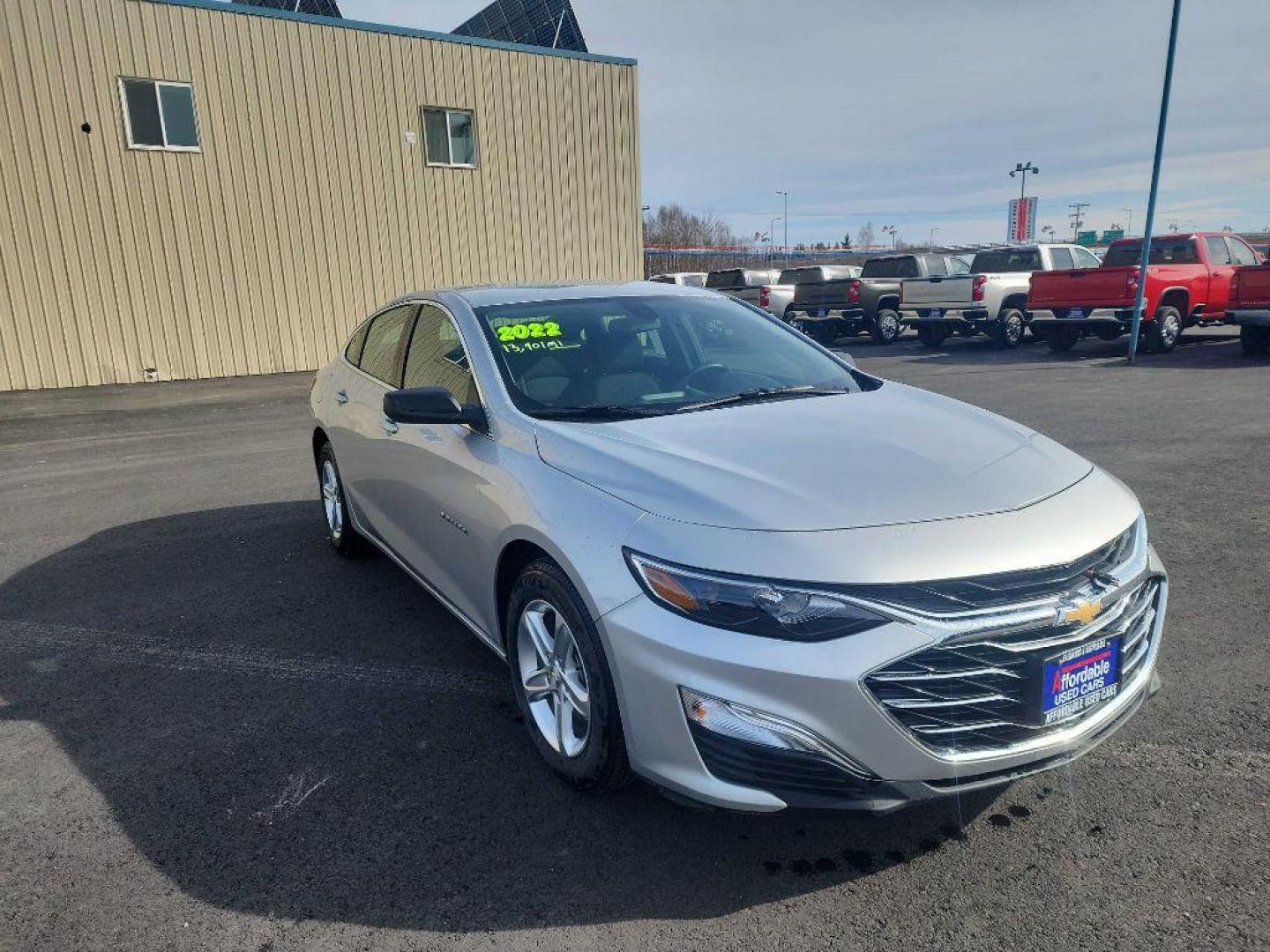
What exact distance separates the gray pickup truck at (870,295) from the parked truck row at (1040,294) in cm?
2

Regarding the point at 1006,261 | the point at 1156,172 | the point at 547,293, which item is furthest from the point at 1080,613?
the point at 1006,261

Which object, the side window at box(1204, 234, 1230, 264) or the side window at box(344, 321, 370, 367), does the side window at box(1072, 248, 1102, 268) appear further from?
the side window at box(344, 321, 370, 367)

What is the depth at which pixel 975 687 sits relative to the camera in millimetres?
2344

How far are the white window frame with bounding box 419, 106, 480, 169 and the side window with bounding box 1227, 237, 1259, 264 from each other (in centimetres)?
1452

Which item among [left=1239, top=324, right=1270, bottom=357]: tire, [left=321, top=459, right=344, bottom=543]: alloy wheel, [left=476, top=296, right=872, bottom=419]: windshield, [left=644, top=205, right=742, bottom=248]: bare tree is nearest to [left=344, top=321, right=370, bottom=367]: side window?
[left=321, top=459, right=344, bottom=543]: alloy wheel

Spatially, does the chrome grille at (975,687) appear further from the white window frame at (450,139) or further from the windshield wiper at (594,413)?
the white window frame at (450,139)

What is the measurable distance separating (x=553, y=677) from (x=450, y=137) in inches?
623

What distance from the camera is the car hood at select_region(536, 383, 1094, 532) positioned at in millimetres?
2557

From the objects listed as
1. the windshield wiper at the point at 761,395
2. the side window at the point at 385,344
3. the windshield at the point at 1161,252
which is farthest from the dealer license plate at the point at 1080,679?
the windshield at the point at 1161,252

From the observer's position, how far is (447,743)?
11.2 feet

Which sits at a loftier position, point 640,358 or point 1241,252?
point 1241,252

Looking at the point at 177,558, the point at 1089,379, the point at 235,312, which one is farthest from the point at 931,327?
the point at 177,558

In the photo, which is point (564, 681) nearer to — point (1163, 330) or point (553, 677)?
point (553, 677)

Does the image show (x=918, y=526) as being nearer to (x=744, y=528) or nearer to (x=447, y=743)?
(x=744, y=528)
